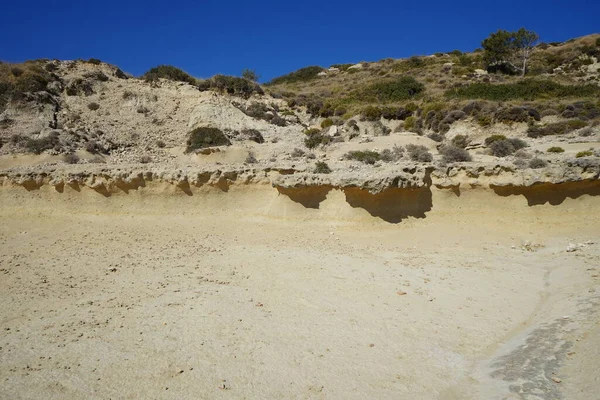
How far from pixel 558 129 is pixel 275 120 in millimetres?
17311

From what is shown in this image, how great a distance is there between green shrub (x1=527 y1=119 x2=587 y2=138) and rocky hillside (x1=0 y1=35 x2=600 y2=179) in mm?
67

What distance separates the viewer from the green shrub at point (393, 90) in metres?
34.2

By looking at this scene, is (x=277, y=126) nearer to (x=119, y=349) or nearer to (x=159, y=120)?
(x=159, y=120)

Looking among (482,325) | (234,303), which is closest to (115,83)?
(234,303)

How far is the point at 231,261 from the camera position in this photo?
27.8 feet

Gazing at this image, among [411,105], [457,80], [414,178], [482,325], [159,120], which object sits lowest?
[482,325]

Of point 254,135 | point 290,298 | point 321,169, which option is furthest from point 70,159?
point 290,298

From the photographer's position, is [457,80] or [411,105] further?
[457,80]

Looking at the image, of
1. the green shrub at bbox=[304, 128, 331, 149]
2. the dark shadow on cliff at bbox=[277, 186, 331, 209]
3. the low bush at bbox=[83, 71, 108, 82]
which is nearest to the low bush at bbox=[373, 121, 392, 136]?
the green shrub at bbox=[304, 128, 331, 149]

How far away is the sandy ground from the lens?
14.3ft

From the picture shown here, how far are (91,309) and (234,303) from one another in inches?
92.3

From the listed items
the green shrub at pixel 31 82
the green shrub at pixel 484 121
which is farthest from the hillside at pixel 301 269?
the green shrub at pixel 31 82

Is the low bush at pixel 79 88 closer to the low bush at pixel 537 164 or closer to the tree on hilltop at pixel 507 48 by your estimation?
the low bush at pixel 537 164

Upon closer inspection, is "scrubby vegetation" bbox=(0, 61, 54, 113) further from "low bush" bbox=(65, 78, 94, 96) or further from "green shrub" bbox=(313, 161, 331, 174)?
"green shrub" bbox=(313, 161, 331, 174)
